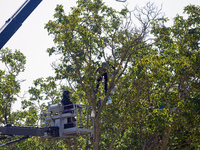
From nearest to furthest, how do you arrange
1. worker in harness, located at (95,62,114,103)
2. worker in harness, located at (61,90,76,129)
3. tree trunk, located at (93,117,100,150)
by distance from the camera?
worker in harness, located at (61,90,76,129)
tree trunk, located at (93,117,100,150)
worker in harness, located at (95,62,114,103)

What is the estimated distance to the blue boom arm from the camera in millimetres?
20938

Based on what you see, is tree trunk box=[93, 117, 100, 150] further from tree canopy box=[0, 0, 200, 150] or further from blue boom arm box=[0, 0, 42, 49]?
blue boom arm box=[0, 0, 42, 49]

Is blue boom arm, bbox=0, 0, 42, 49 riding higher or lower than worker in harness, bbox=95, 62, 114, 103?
higher

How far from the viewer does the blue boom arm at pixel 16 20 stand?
2094cm

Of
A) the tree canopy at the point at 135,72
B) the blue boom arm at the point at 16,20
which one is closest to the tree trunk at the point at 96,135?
the tree canopy at the point at 135,72

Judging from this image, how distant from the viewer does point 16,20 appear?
21547 millimetres

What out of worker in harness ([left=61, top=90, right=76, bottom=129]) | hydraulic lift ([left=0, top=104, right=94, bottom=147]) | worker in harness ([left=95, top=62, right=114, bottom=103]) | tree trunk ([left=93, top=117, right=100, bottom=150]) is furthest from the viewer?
worker in harness ([left=95, top=62, right=114, bottom=103])

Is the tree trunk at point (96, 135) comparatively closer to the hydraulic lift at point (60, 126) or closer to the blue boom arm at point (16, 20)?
the hydraulic lift at point (60, 126)

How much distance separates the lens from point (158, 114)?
63.5 feet

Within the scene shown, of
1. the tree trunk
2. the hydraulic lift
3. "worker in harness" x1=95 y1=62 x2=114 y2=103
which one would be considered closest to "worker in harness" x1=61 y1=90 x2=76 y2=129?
the hydraulic lift

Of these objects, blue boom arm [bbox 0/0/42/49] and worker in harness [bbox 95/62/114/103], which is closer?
blue boom arm [bbox 0/0/42/49]

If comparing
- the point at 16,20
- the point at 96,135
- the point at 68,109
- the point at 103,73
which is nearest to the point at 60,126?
the point at 68,109

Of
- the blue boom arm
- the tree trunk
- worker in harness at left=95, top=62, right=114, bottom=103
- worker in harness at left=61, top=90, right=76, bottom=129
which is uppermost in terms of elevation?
the blue boom arm

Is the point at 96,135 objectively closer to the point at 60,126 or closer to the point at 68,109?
the point at 60,126
